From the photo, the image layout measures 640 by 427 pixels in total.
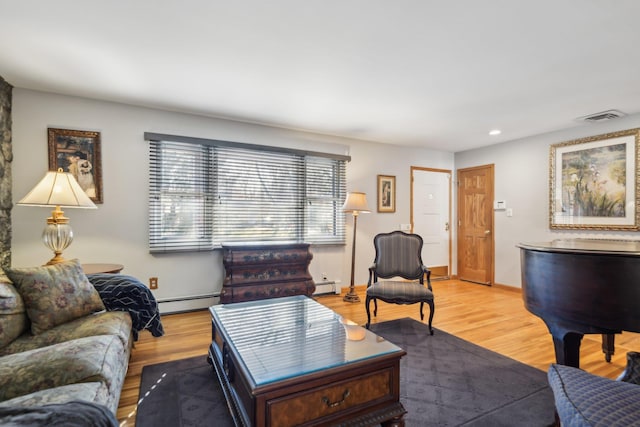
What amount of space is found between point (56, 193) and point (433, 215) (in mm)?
5160

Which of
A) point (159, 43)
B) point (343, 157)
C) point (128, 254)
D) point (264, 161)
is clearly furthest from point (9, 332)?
point (343, 157)

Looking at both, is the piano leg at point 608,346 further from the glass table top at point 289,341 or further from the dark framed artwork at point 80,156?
the dark framed artwork at point 80,156

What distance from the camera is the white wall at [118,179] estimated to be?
2.93 meters

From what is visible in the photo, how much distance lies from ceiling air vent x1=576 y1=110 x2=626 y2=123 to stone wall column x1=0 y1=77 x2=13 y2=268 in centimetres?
610

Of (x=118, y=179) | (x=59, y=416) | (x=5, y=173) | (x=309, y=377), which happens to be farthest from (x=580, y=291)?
(x=5, y=173)

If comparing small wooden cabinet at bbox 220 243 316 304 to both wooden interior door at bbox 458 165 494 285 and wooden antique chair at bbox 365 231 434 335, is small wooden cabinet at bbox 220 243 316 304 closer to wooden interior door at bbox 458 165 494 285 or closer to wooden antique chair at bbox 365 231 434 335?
wooden antique chair at bbox 365 231 434 335

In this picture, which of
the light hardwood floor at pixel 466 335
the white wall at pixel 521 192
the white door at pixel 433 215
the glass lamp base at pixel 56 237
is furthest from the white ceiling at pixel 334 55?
the light hardwood floor at pixel 466 335

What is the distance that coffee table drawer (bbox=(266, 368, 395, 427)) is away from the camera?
1.24 metres

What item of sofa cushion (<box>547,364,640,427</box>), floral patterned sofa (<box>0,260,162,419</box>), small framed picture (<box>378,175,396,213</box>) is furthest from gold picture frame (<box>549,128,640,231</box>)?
floral patterned sofa (<box>0,260,162,419</box>)

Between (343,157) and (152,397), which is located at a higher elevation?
(343,157)

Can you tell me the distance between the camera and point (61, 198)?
92.9 inches

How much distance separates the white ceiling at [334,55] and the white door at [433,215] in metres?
1.85

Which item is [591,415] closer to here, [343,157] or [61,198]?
[61,198]

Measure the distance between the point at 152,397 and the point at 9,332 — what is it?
844 millimetres
